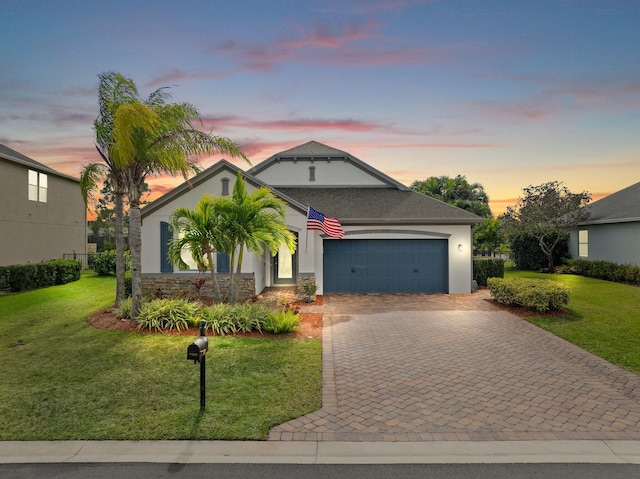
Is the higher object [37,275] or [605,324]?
[37,275]

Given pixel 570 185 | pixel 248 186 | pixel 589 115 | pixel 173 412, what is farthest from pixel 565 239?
pixel 173 412

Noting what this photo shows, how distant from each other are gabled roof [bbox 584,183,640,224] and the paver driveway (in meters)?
14.7

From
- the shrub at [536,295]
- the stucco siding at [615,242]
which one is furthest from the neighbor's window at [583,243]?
the shrub at [536,295]

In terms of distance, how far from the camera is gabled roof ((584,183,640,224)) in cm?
2094

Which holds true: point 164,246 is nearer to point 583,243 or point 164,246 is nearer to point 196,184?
point 196,184

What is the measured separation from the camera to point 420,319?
39.9ft

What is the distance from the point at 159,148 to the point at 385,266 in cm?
1066

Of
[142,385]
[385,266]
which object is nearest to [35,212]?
[385,266]

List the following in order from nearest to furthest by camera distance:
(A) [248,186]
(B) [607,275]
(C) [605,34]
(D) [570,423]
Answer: (D) [570,423], (C) [605,34], (A) [248,186], (B) [607,275]

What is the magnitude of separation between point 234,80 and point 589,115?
54.8ft

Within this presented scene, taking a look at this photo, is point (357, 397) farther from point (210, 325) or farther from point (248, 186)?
point (248, 186)

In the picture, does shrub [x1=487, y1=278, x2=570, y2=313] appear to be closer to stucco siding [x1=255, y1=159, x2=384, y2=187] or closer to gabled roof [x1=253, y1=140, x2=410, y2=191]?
gabled roof [x1=253, y1=140, x2=410, y2=191]

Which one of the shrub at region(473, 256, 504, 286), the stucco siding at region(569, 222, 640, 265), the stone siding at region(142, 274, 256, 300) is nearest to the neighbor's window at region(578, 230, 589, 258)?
the stucco siding at region(569, 222, 640, 265)

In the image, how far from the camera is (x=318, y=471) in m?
4.35
